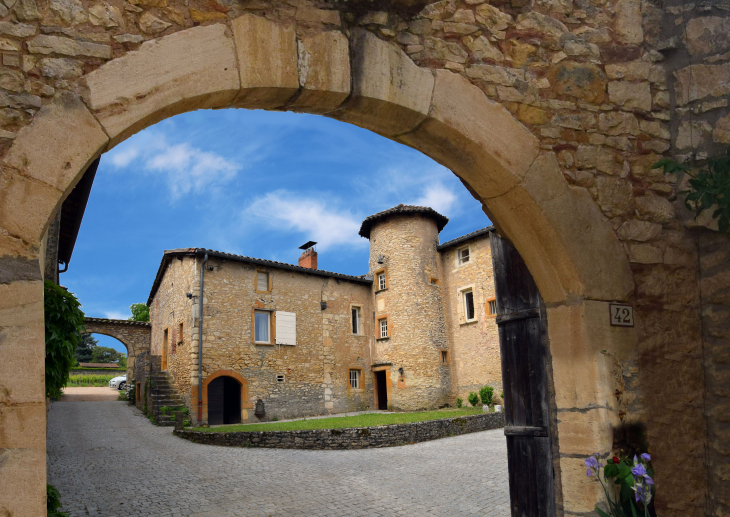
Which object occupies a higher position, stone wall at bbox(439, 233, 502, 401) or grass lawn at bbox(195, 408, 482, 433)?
stone wall at bbox(439, 233, 502, 401)

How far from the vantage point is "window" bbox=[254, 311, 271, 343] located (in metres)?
17.2

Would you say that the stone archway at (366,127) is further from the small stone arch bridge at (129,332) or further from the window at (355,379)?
the small stone arch bridge at (129,332)

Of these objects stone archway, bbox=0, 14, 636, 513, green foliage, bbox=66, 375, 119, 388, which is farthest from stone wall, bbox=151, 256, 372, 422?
green foliage, bbox=66, 375, 119, 388

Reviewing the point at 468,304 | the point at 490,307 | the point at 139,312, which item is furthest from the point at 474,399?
the point at 139,312

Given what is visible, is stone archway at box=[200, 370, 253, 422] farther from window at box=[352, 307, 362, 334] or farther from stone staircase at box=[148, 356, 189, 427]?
window at box=[352, 307, 362, 334]

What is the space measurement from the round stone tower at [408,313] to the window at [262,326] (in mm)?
4821

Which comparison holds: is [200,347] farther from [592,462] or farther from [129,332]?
[592,462]

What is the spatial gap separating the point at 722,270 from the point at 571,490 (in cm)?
164

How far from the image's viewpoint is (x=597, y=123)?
11.1 ft

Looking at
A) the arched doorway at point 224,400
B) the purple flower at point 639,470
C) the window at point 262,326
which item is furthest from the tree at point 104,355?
the purple flower at point 639,470

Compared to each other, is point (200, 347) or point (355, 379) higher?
point (200, 347)

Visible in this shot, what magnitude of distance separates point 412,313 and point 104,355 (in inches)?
1414

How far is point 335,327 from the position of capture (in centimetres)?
1934

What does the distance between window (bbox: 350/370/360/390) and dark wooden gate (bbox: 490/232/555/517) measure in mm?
16208
